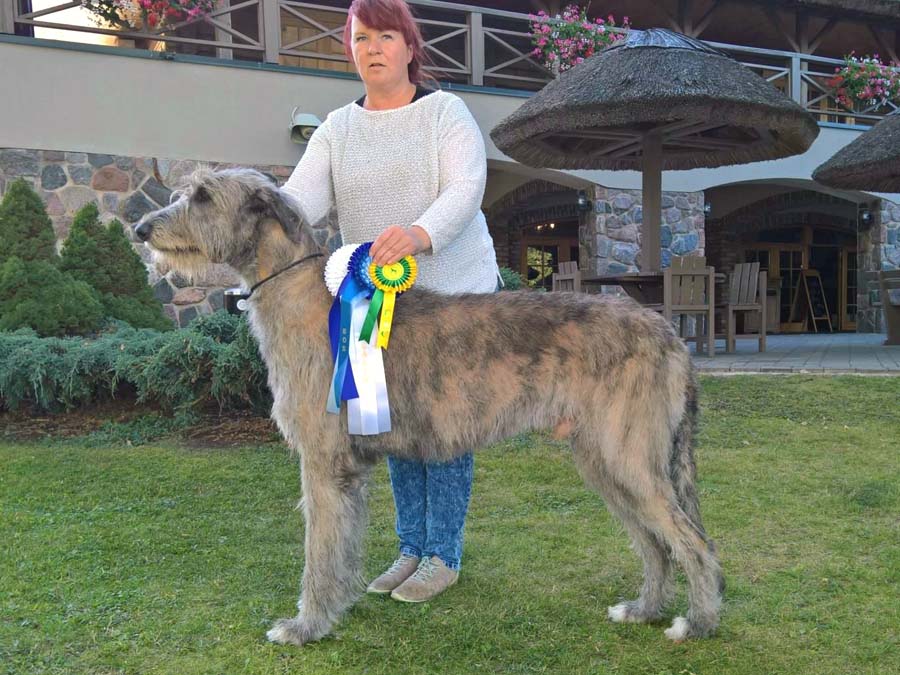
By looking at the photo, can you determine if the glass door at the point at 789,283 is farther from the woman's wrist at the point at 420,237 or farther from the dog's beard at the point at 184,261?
the dog's beard at the point at 184,261

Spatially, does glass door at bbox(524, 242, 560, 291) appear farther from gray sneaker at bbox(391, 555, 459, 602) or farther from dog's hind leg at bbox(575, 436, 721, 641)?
dog's hind leg at bbox(575, 436, 721, 641)

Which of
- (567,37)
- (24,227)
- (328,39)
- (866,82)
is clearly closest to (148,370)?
(24,227)

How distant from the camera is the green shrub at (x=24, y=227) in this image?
784 cm

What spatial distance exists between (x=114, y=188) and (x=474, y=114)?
5567 millimetres

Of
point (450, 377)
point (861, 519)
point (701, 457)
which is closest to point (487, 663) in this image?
point (450, 377)

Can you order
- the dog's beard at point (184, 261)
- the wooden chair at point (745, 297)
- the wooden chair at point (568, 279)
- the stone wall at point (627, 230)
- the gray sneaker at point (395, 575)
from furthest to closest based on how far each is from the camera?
1. the stone wall at point (627, 230)
2. the wooden chair at point (745, 297)
3. the wooden chair at point (568, 279)
4. the gray sneaker at point (395, 575)
5. the dog's beard at point (184, 261)

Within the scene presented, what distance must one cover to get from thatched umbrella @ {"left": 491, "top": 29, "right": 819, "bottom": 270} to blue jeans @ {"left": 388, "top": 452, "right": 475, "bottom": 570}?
575cm

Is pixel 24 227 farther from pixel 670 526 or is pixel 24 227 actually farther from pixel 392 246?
pixel 670 526

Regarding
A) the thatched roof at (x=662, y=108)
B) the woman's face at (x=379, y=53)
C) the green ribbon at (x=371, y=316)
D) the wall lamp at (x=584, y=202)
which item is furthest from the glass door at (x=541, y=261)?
the green ribbon at (x=371, y=316)

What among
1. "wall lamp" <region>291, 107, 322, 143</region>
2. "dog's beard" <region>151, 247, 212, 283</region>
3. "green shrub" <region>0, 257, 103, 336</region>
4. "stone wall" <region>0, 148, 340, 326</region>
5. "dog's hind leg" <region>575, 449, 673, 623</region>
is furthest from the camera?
"wall lamp" <region>291, 107, 322, 143</region>

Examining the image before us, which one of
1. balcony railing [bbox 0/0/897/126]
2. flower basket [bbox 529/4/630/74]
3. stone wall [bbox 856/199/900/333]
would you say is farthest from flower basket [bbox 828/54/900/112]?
flower basket [bbox 529/4/630/74]

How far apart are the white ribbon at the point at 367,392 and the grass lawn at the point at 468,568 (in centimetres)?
85

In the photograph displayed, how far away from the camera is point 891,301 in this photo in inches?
464

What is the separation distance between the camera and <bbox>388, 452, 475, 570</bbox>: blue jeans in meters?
3.31
